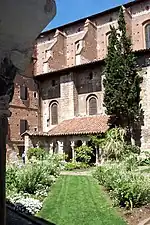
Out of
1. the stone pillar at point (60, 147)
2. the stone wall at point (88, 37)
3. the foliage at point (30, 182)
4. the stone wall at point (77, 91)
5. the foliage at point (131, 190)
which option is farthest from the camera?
the stone wall at point (88, 37)

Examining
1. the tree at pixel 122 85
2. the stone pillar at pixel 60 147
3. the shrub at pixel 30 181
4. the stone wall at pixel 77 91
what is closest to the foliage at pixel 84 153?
the stone pillar at pixel 60 147

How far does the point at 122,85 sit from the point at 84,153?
21.8 feet

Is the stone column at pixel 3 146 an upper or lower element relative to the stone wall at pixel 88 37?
lower

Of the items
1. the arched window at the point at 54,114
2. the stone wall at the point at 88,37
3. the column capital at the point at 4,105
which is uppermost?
the stone wall at the point at 88,37

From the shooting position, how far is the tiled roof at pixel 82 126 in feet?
87.5

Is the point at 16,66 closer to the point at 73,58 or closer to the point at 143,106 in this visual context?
the point at 143,106

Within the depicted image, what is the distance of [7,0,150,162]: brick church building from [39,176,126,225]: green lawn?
555 inches

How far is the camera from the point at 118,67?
87.3 ft

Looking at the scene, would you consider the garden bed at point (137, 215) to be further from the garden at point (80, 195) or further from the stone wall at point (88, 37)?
the stone wall at point (88, 37)

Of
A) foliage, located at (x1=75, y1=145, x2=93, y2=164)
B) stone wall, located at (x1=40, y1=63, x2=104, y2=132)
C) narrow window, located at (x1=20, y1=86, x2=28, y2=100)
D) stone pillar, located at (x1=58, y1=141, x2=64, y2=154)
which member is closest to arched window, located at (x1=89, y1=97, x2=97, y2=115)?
stone wall, located at (x1=40, y1=63, x2=104, y2=132)

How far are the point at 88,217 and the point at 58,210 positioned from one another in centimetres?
114

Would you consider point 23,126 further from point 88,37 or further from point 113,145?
point 113,145

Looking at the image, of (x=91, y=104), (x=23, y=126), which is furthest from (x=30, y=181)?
(x=23, y=126)

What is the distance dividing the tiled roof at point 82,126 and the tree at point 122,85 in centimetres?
150
